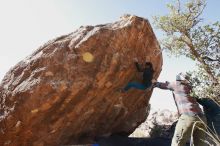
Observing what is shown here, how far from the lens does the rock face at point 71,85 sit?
898 cm

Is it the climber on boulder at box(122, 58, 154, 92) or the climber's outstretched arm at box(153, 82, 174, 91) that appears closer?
the climber's outstretched arm at box(153, 82, 174, 91)

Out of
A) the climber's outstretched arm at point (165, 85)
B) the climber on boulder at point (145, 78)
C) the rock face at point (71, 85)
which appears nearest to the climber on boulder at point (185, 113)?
the climber's outstretched arm at point (165, 85)

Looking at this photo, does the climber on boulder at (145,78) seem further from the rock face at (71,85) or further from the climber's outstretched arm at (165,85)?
the climber's outstretched arm at (165,85)

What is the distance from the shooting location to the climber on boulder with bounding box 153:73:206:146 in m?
7.23

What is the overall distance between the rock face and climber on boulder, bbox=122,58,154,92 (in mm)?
209

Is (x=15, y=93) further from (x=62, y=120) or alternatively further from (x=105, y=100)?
(x=105, y=100)

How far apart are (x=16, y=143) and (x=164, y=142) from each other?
5.65 m

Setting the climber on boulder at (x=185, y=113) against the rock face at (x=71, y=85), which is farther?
the rock face at (x=71, y=85)

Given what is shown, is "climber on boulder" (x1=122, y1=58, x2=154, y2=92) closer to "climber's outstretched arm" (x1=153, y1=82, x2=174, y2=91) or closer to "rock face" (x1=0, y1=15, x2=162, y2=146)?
"rock face" (x1=0, y1=15, x2=162, y2=146)

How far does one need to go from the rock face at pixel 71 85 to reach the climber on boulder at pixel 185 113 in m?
2.29

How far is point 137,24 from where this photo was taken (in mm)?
10609

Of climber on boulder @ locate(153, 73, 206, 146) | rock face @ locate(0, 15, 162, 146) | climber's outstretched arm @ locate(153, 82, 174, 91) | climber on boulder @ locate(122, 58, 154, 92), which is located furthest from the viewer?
climber on boulder @ locate(122, 58, 154, 92)

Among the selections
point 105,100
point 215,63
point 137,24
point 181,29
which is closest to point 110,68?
point 105,100

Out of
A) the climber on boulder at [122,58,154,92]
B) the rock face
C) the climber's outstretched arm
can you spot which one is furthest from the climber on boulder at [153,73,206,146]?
the rock face
